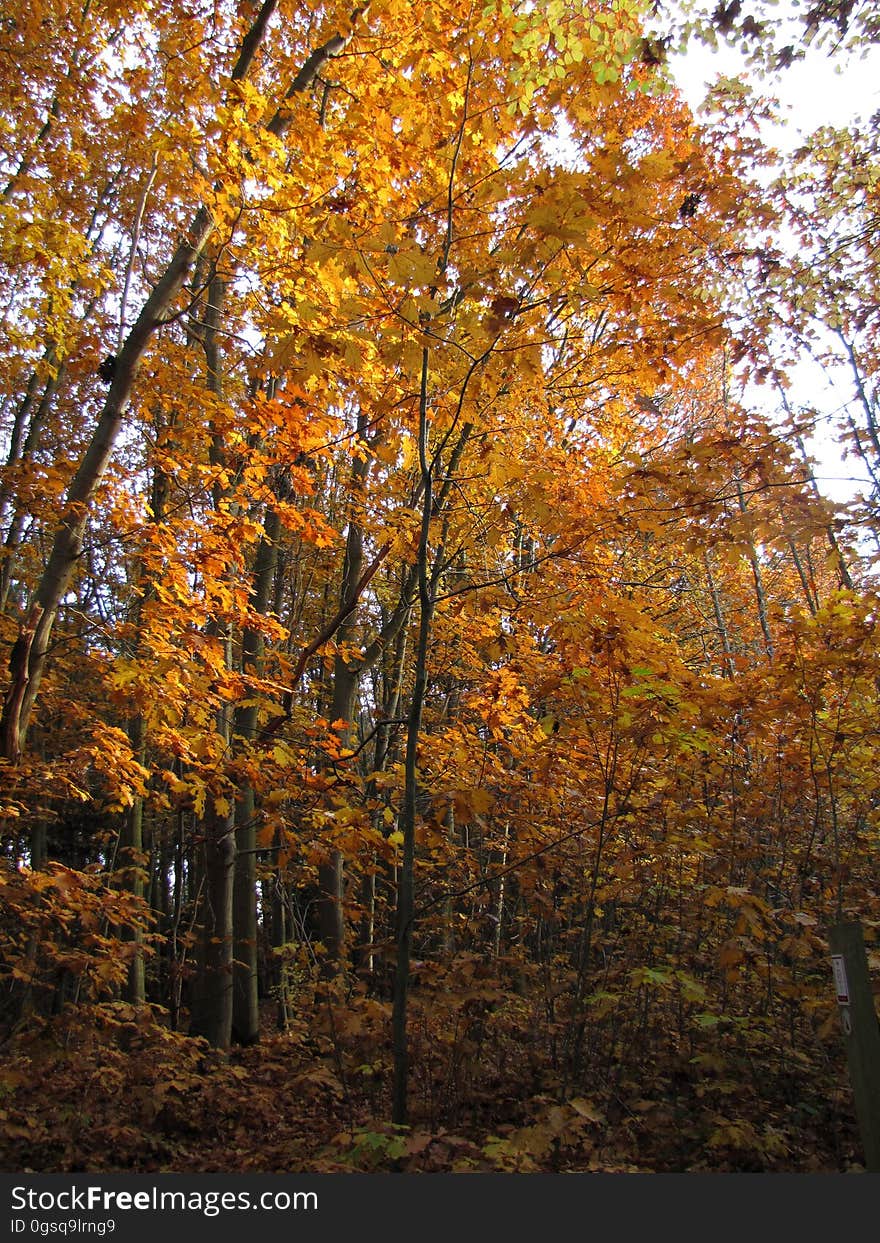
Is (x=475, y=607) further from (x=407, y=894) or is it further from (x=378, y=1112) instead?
(x=378, y=1112)

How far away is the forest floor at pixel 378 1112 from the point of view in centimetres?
304

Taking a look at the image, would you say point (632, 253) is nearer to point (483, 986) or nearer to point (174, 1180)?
point (483, 986)

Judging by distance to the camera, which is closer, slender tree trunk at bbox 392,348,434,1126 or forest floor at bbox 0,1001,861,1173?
slender tree trunk at bbox 392,348,434,1126

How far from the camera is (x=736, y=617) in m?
14.6

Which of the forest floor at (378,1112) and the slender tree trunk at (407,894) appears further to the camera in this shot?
the forest floor at (378,1112)

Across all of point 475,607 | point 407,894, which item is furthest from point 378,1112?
point 475,607

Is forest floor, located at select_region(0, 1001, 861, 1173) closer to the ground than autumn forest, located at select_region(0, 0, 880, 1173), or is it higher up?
closer to the ground

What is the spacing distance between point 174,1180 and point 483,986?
1676 millimetres

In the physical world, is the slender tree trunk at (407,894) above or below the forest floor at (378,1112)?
above

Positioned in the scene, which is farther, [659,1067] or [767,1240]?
[659,1067]

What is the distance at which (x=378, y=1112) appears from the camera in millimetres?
4066

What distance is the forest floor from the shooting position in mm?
3035

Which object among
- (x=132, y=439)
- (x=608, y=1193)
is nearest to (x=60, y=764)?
(x=608, y=1193)

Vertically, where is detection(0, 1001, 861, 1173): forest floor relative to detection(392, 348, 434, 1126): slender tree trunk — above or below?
below
